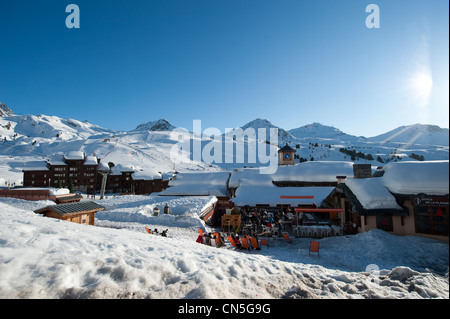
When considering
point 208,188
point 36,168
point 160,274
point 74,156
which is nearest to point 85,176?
point 74,156

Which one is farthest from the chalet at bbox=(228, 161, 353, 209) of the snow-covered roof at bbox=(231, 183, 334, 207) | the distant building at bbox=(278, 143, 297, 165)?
the distant building at bbox=(278, 143, 297, 165)

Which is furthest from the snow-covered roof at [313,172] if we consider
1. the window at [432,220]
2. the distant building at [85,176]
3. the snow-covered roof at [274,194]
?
the distant building at [85,176]

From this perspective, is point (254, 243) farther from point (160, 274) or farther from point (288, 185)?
point (288, 185)

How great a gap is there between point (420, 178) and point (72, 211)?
12972mm

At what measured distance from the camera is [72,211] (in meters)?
11.0

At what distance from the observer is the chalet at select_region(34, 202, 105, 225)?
34.2 feet

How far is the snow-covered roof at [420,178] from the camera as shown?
9.07ft

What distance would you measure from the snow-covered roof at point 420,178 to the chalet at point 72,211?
12.4m

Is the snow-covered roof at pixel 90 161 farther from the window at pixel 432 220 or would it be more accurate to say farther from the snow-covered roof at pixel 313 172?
the window at pixel 432 220

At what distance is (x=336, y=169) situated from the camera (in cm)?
2781
